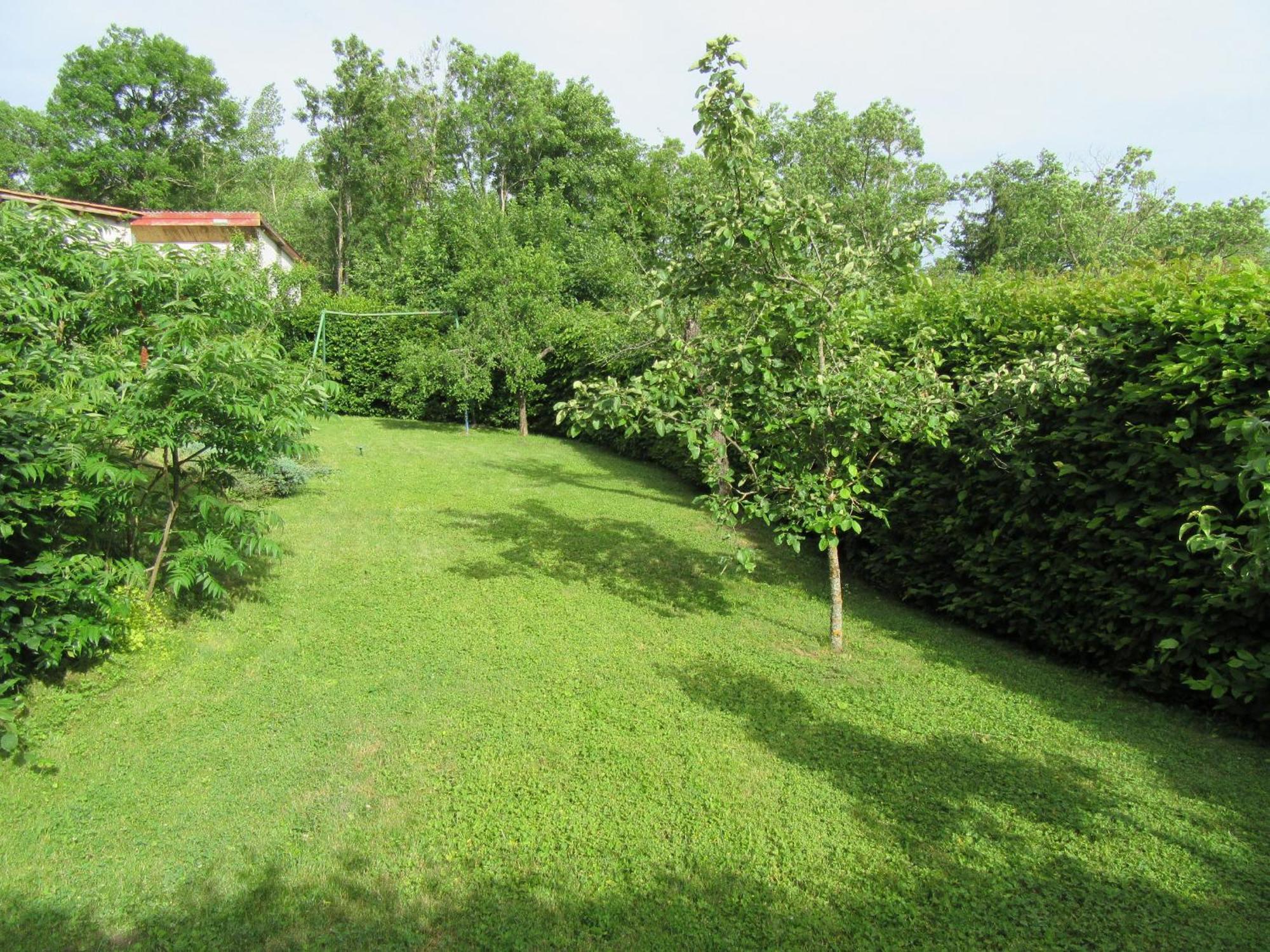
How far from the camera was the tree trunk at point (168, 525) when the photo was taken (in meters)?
4.90

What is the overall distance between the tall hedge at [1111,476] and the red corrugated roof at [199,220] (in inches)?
909

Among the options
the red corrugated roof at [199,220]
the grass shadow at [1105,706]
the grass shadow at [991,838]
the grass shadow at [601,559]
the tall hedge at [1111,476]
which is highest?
the red corrugated roof at [199,220]

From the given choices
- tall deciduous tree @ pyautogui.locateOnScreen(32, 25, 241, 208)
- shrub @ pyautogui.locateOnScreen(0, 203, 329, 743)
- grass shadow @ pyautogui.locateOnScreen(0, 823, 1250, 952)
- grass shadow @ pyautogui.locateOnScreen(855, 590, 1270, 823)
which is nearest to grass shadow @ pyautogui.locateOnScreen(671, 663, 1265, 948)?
grass shadow @ pyautogui.locateOnScreen(0, 823, 1250, 952)

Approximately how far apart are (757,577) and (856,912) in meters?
4.41

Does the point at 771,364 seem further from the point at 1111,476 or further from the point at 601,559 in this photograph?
the point at 601,559

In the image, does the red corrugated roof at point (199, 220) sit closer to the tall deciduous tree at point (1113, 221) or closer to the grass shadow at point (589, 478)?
the grass shadow at point (589, 478)

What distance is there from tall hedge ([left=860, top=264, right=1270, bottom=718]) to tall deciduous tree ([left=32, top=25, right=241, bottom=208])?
39233 millimetres

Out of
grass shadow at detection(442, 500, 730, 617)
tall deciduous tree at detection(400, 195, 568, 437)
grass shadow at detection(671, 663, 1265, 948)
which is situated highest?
tall deciduous tree at detection(400, 195, 568, 437)

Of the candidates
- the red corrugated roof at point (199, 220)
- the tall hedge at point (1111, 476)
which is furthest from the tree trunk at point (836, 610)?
the red corrugated roof at point (199, 220)

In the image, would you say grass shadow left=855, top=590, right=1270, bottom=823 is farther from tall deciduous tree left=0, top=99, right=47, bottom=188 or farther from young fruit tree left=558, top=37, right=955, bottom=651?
tall deciduous tree left=0, top=99, right=47, bottom=188

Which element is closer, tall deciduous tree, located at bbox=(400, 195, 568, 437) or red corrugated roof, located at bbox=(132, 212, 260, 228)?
tall deciduous tree, located at bbox=(400, 195, 568, 437)

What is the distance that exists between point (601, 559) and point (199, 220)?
21.7 metres

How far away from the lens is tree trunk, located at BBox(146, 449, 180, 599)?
490 centimetres

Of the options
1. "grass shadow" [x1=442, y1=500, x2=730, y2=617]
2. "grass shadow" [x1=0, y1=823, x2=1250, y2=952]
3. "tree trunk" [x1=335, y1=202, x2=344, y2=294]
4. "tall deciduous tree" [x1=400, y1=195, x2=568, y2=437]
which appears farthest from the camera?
"tree trunk" [x1=335, y1=202, x2=344, y2=294]
